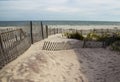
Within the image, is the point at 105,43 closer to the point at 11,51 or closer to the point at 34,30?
the point at 34,30

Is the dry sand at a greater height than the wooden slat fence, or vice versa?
the wooden slat fence

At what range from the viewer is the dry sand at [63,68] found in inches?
395

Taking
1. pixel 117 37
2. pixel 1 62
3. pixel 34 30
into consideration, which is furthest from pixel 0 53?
pixel 117 37

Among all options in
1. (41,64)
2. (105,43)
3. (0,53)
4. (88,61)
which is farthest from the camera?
(105,43)

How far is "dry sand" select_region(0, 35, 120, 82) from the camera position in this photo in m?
10.0

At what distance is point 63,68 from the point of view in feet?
40.0

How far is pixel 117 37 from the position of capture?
790 inches

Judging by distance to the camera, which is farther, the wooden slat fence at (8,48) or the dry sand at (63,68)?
the wooden slat fence at (8,48)

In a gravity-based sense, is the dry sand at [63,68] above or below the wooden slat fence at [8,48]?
below

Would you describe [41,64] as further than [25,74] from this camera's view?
Yes

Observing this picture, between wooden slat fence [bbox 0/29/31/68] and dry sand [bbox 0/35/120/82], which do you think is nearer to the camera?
dry sand [bbox 0/35/120/82]

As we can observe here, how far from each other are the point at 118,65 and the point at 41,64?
473cm

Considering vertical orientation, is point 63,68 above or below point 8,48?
below

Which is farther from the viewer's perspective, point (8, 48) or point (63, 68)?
point (63, 68)
